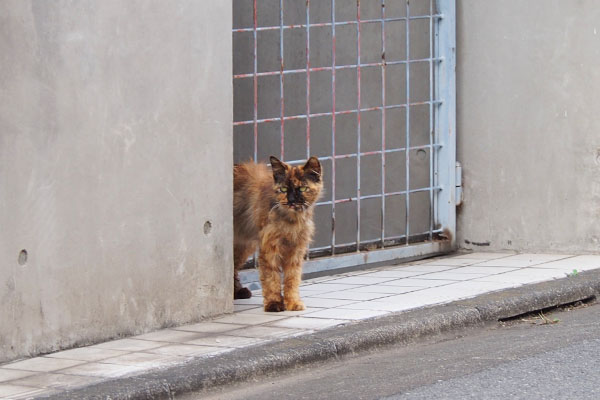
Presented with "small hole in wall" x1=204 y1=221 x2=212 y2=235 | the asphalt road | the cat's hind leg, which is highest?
"small hole in wall" x1=204 y1=221 x2=212 y2=235

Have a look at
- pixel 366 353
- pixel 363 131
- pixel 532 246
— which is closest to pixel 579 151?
pixel 532 246

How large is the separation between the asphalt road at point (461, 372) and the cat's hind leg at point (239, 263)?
5.43 ft

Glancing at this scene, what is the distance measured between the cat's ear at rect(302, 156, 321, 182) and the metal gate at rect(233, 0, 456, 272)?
4.37 feet

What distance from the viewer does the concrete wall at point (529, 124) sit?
9953 mm

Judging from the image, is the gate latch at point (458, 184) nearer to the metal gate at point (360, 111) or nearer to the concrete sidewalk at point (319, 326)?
the metal gate at point (360, 111)

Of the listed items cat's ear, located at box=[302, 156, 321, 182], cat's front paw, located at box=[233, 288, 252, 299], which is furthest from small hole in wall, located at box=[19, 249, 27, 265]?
cat's front paw, located at box=[233, 288, 252, 299]

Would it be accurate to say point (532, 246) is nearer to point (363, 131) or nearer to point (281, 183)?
point (363, 131)

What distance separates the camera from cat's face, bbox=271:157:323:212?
7801 mm

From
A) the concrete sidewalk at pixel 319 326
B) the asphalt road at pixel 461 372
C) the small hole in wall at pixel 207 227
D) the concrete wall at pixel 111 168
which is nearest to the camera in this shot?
the asphalt road at pixel 461 372

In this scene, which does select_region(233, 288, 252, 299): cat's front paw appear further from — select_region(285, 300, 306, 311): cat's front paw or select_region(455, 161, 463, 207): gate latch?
select_region(455, 161, 463, 207): gate latch

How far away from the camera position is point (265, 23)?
967 centimetres

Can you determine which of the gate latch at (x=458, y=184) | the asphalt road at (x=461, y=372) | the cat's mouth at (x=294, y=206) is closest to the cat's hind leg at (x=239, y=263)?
the cat's mouth at (x=294, y=206)

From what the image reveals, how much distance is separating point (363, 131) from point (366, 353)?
140 inches

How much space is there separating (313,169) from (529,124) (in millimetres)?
3079
